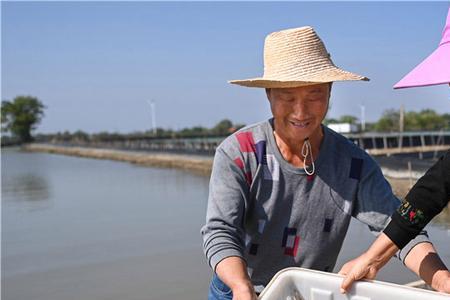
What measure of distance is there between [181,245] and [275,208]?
220 inches

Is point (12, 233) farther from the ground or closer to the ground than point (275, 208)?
closer to the ground

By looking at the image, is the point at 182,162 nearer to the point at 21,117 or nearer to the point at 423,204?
the point at 423,204

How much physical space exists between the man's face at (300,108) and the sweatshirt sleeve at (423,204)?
1.10 feet

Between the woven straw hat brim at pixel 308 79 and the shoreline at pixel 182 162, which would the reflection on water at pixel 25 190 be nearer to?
the shoreline at pixel 182 162

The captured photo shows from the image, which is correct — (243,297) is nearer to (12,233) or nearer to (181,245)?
(181,245)

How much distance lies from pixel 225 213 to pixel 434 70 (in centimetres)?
65

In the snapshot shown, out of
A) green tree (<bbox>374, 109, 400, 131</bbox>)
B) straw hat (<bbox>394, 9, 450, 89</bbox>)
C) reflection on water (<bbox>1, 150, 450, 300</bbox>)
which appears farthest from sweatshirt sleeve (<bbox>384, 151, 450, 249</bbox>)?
green tree (<bbox>374, 109, 400, 131</bbox>)

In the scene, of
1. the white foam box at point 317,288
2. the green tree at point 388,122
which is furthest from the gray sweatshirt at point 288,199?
the green tree at point 388,122

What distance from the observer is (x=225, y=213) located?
4.72ft

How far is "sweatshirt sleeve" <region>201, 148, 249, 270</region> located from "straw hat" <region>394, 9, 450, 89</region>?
507 millimetres

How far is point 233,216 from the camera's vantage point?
1.44 meters

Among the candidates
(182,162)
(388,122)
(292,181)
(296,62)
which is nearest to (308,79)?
(296,62)

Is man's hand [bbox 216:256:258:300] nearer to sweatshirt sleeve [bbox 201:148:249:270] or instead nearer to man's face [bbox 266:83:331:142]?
sweatshirt sleeve [bbox 201:148:249:270]

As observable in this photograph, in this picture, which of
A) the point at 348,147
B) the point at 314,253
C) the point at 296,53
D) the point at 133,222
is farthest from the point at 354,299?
the point at 133,222
